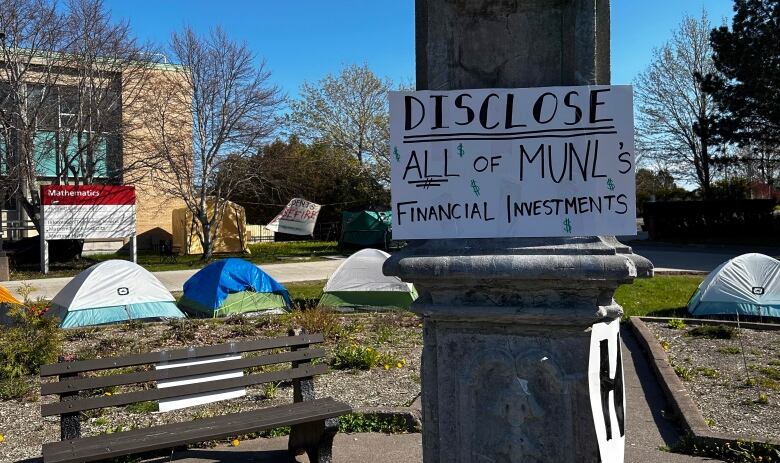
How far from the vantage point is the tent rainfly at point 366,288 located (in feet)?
37.8

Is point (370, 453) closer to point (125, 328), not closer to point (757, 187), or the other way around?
point (125, 328)

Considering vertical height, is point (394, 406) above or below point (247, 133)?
below

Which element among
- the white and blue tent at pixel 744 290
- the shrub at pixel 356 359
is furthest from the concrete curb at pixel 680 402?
the shrub at pixel 356 359

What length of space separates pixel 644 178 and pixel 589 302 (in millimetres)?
52275

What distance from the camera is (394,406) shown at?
5.76 meters

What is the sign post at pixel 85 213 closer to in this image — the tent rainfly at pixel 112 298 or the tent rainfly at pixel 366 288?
the tent rainfly at pixel 112 298

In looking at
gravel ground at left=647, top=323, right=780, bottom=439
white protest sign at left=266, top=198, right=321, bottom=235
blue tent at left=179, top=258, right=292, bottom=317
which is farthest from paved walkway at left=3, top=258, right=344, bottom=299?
gravel ground at left=647, top=323, right=780, bottom=439

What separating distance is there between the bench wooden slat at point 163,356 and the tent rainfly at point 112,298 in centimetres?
624

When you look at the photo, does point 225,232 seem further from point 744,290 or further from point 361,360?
point 361,360

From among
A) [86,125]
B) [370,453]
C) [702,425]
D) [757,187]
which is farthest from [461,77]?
[757,187]

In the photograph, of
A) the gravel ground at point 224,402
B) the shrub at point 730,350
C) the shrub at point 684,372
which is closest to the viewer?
the gravel ground at point 224,402

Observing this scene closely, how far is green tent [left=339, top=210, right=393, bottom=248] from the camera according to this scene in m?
28.4

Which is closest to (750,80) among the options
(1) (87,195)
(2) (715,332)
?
(2) (715,332)

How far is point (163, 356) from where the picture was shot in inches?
185
